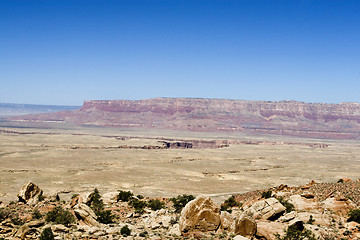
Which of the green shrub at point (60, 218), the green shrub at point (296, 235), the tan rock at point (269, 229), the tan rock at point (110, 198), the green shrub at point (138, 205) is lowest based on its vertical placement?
the tan rock at point (110, 198)

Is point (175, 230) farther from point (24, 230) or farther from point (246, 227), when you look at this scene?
point (24, 230)

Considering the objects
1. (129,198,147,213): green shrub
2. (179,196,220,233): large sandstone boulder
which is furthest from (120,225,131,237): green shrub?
(129,198,147,213): green shrub

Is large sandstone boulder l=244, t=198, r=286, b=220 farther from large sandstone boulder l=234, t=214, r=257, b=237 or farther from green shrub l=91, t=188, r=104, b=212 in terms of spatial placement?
green shrub l=91, t=188, r=104, b=212

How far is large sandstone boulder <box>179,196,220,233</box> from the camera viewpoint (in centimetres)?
1692

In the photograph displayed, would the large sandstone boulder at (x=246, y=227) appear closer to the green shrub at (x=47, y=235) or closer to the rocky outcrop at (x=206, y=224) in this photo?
the rocky outcrop at (x=206, y=224)

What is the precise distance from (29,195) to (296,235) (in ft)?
68.8

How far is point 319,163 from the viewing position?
7800cm

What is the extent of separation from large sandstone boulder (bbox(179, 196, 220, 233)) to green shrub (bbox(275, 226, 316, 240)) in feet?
11.0

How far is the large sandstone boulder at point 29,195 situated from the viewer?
→ 25.1 meters

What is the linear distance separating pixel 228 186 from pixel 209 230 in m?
31.5

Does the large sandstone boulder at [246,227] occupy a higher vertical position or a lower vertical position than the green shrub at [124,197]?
higher

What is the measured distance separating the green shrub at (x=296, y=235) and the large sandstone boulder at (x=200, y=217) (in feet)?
11.0

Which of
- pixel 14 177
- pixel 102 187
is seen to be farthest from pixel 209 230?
pixel 14 177

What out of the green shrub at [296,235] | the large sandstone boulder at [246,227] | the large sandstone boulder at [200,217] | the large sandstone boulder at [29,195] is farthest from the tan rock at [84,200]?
the green shrub at [296,235]
